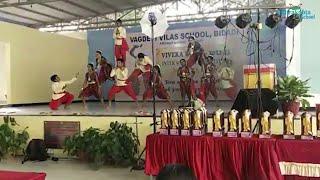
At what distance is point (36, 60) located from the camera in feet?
39.8

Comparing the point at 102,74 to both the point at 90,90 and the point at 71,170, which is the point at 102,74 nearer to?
the point at 90,90

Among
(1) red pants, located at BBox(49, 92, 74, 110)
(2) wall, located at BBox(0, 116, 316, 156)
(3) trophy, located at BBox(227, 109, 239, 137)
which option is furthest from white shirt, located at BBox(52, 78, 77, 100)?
(3) trophy, located at BBox(227, 109, 239, 137)

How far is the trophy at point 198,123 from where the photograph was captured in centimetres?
368

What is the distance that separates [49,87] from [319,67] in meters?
8.89

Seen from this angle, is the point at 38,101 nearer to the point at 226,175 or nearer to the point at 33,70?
the point at 33,70

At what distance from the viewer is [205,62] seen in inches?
363

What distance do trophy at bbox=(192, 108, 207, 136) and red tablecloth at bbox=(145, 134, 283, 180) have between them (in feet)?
0.29

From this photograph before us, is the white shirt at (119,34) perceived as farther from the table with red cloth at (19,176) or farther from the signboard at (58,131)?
the table with red cloth at (19,176)

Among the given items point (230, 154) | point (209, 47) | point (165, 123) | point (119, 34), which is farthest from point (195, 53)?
point (230, 154)

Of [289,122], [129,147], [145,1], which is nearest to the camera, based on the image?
[289,122]

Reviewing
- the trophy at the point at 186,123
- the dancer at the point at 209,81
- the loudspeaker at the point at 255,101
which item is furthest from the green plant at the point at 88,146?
the dancer at the point at 209,81

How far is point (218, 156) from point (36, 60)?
9.84 metres

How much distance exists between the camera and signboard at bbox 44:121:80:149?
5.85 m

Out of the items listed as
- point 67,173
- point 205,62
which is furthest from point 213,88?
point 67,173
